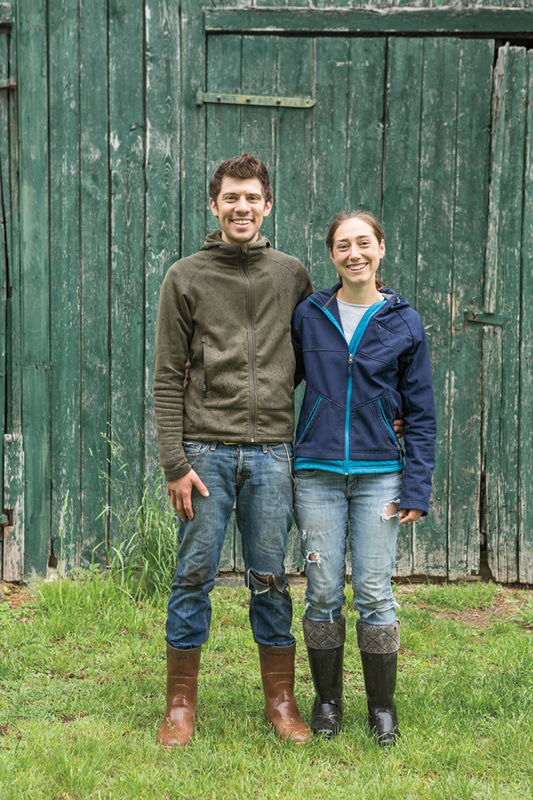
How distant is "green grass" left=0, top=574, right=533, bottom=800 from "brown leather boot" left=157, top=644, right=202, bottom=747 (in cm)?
7

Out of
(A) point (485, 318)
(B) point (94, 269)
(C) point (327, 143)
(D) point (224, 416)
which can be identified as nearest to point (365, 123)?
(C) point (327, 143)

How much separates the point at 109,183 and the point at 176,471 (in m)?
2.21

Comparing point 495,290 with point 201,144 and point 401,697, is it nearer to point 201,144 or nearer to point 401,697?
point 201,144

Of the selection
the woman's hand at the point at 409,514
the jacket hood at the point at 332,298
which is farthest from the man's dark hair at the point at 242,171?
the woman's hand at the point at 409,514

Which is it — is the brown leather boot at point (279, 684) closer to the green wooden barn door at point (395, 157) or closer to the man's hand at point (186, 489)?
the man's hand at point (186, 489)

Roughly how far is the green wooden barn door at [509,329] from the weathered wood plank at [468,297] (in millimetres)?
54

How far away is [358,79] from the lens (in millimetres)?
3955

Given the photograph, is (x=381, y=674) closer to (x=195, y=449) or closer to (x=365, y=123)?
(x=195, y=449)

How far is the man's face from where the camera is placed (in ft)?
7.90

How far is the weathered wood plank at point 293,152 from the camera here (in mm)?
3930

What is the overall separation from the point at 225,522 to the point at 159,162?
90.4 inches

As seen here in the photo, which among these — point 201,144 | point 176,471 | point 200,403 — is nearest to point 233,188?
point 200,403

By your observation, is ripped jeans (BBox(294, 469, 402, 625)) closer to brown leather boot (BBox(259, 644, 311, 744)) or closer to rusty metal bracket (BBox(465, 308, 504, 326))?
brown leather boot (BBox(259, 644, 311, 744))

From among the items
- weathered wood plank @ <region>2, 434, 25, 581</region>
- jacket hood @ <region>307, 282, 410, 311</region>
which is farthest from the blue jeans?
weathered wood plank @ <region>2, 434, 25, 581</region>
